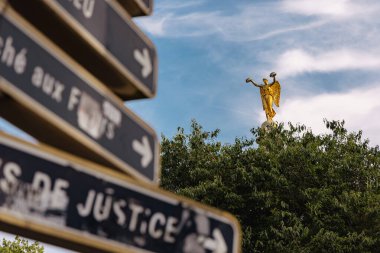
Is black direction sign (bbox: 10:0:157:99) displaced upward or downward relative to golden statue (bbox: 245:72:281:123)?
downward

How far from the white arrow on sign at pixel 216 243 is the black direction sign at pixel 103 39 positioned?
85 centimetres

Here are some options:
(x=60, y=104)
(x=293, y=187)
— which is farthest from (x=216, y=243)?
(x=293, y=187)

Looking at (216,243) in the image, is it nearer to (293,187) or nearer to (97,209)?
(97,209)

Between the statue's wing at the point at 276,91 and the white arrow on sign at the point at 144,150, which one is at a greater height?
the statue's wing at the point at 276,91

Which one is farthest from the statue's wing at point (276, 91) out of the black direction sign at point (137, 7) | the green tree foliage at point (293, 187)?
the black direction sign at point (137, 7)

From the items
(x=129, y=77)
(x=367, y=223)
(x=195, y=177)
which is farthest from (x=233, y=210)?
(x=129, y=77)

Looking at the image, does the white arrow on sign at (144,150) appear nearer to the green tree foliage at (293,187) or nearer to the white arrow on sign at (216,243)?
the white arrow on sign at (216,243)

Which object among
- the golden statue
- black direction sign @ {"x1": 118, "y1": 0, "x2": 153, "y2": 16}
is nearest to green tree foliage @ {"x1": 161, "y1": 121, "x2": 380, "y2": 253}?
the golden statue

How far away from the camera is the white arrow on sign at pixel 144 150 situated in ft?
9.81

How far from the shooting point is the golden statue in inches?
1447

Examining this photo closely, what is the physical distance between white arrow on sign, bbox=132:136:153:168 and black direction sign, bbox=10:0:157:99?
0.31 meters

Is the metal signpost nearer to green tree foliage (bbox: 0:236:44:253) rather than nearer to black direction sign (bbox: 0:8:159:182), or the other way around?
black direction sign (bbox: 0:8:159:182)

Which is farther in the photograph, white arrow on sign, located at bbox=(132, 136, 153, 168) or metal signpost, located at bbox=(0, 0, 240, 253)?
white arrow on sign, located at bbox=(132, 136, 153, 168)

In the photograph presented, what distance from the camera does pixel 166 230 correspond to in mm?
2730
